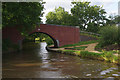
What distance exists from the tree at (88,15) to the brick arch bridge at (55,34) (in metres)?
9.27

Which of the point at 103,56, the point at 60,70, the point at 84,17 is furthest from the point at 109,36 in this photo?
the point at 84,17

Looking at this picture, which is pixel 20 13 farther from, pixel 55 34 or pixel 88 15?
pixel 88 15

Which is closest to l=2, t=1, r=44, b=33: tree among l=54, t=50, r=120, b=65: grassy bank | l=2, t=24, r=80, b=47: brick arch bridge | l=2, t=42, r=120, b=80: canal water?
l=2, t=24, r=80, b=47: brick arch bridge

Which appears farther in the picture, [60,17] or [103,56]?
[60,17]

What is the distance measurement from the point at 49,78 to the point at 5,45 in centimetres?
1278

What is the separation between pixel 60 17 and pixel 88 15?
7.91 m

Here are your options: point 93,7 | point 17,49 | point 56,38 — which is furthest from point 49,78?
point 93,7

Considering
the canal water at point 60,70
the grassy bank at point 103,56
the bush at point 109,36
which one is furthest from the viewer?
the bush at point 109,36

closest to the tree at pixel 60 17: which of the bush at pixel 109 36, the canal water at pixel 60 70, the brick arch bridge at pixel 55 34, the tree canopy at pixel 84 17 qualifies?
the tree canopy at pixel 84 17

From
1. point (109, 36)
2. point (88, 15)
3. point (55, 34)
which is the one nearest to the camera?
point (109, 36)

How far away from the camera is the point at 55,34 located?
1006 inches

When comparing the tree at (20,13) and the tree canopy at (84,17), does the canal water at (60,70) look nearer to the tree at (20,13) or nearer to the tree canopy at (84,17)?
the tree at (20,13)

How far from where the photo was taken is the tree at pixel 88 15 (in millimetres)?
36469

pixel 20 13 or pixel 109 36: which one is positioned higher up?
pixel 20 13
